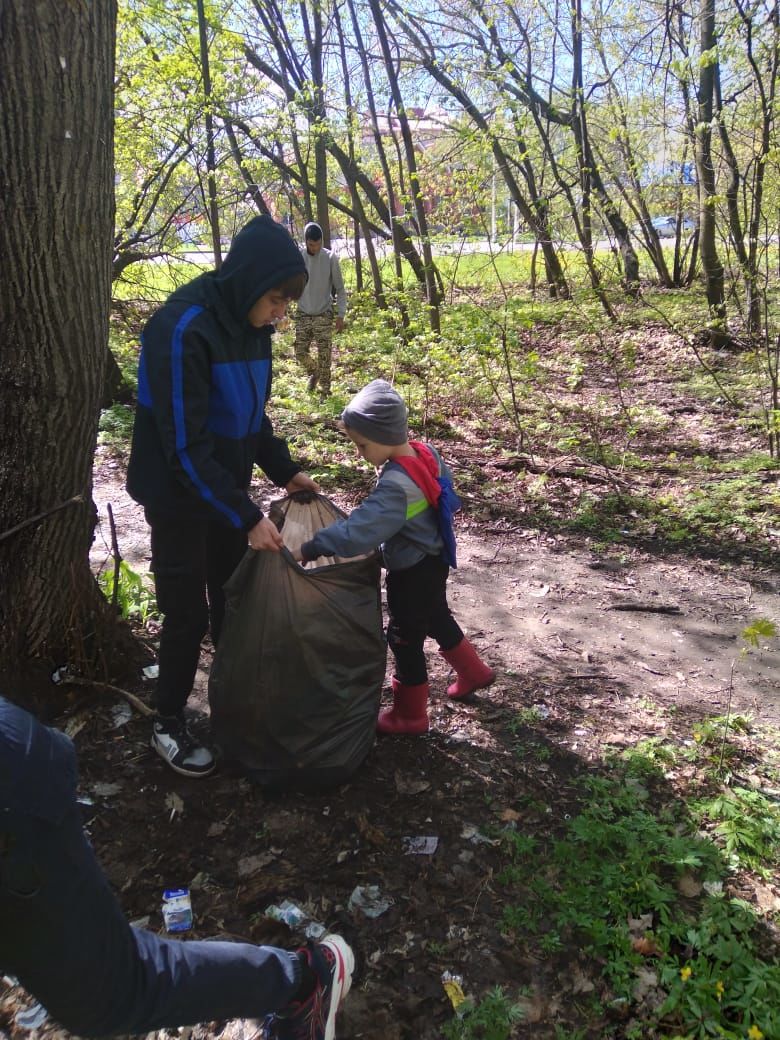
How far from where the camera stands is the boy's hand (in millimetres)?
2129

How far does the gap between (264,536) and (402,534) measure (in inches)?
20.7

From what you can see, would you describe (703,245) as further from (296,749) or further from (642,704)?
(296,749)

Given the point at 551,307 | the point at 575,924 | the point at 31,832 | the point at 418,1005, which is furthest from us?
the point at 551,307

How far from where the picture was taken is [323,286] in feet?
26.4

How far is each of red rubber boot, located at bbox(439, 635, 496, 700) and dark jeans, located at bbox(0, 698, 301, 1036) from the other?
1588 millimetres

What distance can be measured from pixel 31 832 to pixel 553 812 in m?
1.73

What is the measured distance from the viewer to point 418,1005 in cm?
179

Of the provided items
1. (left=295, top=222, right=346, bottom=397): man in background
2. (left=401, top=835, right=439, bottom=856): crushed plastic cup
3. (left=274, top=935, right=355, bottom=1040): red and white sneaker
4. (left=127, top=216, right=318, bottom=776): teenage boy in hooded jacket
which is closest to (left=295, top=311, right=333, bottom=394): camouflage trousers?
(left=295, top=222, right=346, bottom=397): man in background

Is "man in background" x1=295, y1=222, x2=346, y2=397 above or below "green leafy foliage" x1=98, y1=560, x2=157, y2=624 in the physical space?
above

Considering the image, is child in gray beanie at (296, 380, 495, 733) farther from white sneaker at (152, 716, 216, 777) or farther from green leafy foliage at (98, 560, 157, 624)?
green leafy foliage at (98, 560, 157, 624)

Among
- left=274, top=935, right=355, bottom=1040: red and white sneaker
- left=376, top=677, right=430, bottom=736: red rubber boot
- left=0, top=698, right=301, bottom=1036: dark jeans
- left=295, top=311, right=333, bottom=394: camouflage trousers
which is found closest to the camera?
left=0, top=698, right=301, bottom=1036: dark jeans

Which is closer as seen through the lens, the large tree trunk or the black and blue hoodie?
the black and blue hoodie

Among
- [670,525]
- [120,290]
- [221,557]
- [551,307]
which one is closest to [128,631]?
[221,557]

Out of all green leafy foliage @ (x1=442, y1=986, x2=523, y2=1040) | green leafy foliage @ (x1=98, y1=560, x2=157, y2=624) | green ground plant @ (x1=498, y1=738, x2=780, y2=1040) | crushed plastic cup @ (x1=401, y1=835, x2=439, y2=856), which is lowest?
green leafy foliage @ (x1=442, y1=986, x2=523, y2=1040)
